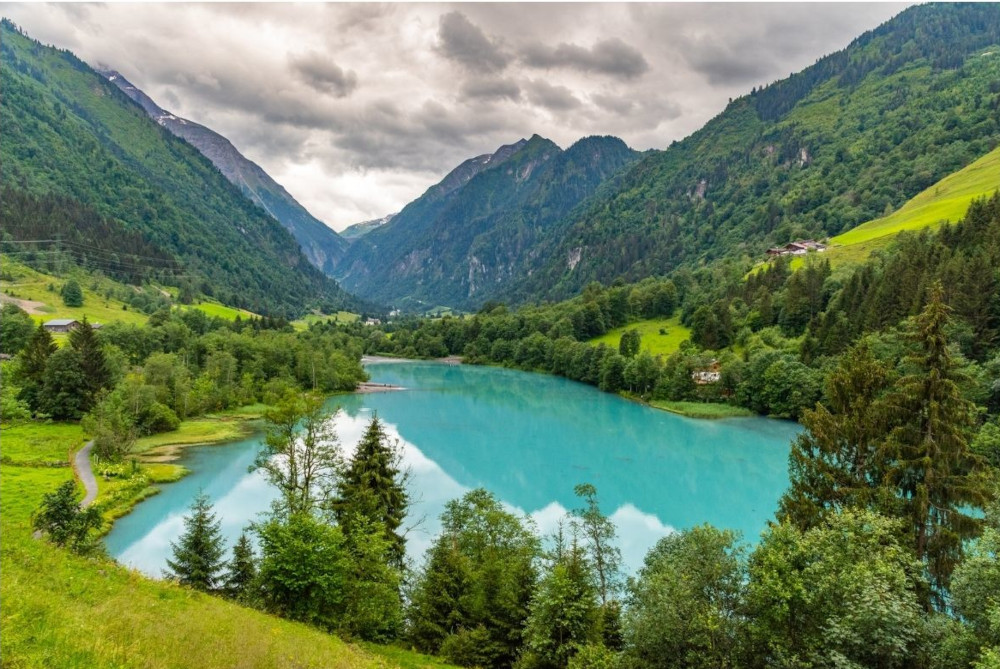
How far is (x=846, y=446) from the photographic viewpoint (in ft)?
62.8

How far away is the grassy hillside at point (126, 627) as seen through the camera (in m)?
8.24

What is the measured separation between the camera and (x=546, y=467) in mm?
49750

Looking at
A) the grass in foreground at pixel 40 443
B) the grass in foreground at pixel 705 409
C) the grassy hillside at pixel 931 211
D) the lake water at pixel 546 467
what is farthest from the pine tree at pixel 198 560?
the grassy hillside at pixel 931 211

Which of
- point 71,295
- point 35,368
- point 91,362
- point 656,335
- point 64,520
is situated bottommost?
point 35,368

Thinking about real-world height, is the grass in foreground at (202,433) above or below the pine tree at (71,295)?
below

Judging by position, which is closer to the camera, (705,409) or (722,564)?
(722,564)

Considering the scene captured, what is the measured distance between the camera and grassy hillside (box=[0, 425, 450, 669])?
8242 millimetres

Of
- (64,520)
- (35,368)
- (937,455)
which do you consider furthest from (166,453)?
(937,455)

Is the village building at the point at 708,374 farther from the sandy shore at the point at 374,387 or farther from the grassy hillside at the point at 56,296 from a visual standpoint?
the grassy hillside at the point at 56,296

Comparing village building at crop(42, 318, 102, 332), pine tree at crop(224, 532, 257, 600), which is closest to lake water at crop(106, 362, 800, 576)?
pine tree at crop(224, 532, 257, 600)

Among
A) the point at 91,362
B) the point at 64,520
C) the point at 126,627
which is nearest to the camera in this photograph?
the point at 126,627

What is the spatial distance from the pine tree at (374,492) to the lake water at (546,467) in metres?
5.16

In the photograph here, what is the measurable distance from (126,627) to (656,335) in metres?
107

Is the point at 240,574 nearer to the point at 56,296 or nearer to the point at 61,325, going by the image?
the point at 61,325
